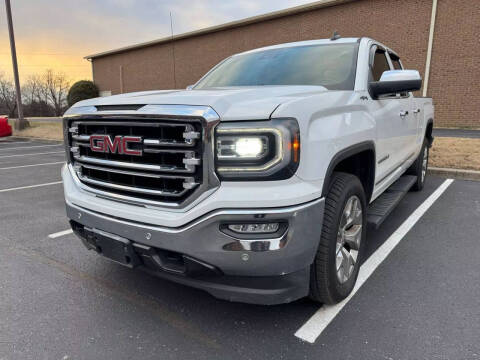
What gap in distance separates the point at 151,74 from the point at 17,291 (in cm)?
2707

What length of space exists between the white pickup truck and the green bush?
33.7 metres

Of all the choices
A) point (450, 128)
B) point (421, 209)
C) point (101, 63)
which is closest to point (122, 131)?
point (421, 209)

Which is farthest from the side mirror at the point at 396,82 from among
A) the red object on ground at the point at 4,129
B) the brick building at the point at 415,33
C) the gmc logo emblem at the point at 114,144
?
the red object on ground at the point at 4,129

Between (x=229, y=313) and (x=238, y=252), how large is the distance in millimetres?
841

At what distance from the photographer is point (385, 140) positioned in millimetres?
3119

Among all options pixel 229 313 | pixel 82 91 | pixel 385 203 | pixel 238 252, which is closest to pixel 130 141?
pixel 238 252

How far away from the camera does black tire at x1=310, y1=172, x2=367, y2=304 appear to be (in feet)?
6.89

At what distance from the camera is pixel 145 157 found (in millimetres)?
2070

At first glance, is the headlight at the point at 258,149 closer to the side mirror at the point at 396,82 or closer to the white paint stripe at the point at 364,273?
the white paint stripe at the point at 364,273

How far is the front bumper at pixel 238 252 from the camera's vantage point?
5.92ft

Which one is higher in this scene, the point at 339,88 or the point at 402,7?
the point at 402,7

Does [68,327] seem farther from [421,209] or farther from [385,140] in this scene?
[421,209]

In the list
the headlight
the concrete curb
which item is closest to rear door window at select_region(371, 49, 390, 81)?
the headlight

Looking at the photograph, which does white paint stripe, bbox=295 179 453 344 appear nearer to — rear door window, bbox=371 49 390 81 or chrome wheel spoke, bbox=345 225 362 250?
chrome wheel spoke, bbox=345 225 362 250
